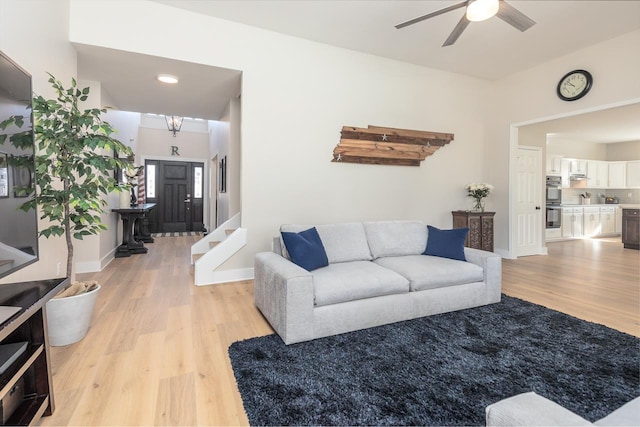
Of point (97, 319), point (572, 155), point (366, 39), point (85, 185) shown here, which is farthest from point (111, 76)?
point (572, 155)

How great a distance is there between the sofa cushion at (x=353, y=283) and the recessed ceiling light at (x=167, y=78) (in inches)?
122

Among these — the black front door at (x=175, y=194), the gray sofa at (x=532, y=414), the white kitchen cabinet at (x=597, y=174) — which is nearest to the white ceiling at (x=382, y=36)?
the gray sofa at (x=532, y=414)

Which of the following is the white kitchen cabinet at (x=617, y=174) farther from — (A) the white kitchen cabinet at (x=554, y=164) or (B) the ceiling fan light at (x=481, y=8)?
(B) the ceiling fan light at (x=481, y=8)

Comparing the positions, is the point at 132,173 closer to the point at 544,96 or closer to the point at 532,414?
the point at 532,414

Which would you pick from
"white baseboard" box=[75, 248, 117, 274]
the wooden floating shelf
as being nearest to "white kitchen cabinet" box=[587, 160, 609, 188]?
the wooden floating shelf

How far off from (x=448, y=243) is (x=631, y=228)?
19.7ft

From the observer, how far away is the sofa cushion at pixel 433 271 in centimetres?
262

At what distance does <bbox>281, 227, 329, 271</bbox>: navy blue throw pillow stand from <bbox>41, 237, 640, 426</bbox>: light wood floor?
0.59 meters

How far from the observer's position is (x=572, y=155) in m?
8.16

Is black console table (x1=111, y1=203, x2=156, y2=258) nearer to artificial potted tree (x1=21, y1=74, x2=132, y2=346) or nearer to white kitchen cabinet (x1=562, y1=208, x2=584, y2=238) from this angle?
artificial potted tree (x1=21, y1=74, x2=132, y2=346)

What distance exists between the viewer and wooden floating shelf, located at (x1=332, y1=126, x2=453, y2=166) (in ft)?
13.5

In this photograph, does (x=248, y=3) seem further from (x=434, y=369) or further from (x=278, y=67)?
(x=434, y=369)

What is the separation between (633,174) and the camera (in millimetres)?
8062

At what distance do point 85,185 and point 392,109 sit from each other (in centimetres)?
376
